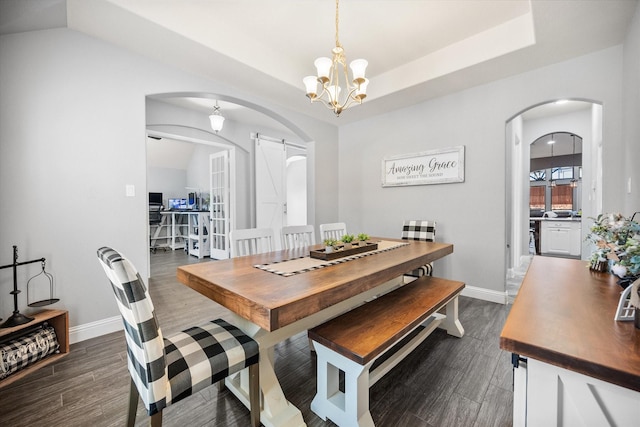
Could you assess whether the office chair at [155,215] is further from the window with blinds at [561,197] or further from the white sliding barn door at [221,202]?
the window with blinds at [561,197]

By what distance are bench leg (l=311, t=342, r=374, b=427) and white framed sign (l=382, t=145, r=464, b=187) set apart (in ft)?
9.31

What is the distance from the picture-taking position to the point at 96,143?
2314 millimetres

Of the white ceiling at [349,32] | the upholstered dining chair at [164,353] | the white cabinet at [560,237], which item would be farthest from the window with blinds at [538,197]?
the upholstered dining chair at [164,353]

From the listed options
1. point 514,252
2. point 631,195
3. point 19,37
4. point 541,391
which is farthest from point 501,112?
point 19,37

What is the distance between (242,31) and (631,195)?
Answer: 361 cm

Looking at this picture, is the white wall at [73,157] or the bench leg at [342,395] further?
the white wall at [73,157]

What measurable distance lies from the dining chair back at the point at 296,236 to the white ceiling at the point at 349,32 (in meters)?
1.74

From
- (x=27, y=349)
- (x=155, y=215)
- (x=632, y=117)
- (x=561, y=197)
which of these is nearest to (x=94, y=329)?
(x=27, y=349)

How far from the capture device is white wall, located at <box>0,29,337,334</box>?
199cm

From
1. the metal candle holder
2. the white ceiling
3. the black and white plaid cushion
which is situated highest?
the white ceiling

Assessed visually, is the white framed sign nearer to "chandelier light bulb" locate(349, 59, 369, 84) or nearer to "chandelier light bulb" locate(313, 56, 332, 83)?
"chandelier light bulb" locate(349, 59, 369, 84)

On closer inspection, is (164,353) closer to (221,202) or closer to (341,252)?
(341,252)

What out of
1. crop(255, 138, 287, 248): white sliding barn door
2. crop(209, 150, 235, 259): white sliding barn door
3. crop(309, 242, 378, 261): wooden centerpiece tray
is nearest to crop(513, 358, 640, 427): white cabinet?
crop(309, 242, 378, 261): wooden centerpiece tray

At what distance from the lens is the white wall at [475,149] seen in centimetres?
248
